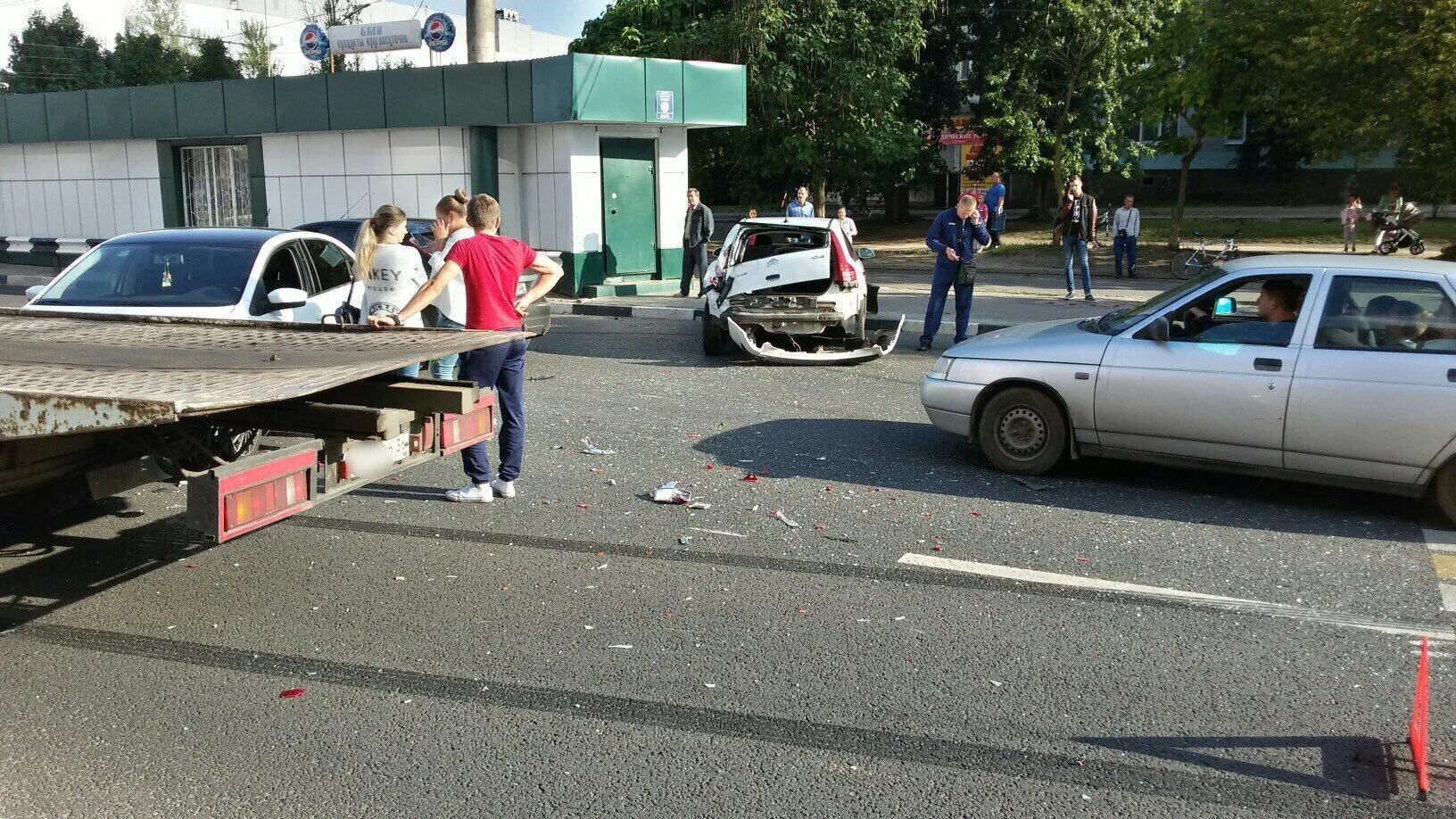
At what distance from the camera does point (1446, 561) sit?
647cm

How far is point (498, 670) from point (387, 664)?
47 centimetres

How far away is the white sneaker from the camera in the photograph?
7422 mm

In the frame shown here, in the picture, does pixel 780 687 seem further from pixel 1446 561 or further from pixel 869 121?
pixel 869 121

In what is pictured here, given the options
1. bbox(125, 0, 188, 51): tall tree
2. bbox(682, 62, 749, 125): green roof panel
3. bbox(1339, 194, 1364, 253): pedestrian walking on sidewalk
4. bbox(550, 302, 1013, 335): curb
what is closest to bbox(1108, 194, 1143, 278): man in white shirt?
bbox(1339, 194, 1364, 253): pedestrian walking on sidewalk

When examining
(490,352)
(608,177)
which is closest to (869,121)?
(608,177)

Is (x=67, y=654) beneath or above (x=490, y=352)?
beneath

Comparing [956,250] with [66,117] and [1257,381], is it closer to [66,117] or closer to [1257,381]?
[1257,381]

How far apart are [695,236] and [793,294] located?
7385 mm

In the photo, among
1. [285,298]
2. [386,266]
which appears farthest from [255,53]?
[386,266]

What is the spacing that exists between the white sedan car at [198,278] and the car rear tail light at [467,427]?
2286 mm

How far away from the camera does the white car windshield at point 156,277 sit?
8.41 metres

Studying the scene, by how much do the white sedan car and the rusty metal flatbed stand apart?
112 centimetres

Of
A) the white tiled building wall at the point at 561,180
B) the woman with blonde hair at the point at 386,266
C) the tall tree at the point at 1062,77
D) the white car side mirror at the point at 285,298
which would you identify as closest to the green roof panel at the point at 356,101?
the white tiled building wall at the point at 561,180

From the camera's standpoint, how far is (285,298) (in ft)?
26.8
